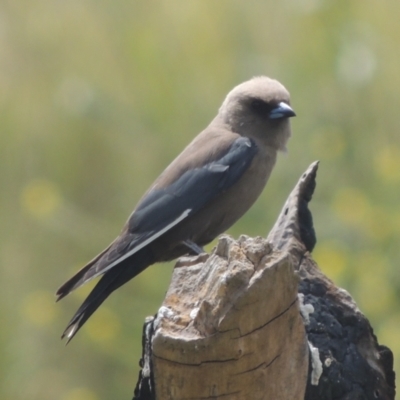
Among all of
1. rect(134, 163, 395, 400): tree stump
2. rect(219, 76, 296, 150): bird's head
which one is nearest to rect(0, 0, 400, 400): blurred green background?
rect(219, 76, 296, 150): bird's head

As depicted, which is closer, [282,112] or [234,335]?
[234,335]

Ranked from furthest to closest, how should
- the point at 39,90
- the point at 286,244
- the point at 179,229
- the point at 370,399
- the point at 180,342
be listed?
the point at 39,90 → the point at 179,229 → the point at 286,244 → the point at 370,399 → the point at 180,342

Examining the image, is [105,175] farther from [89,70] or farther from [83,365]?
[83,365]

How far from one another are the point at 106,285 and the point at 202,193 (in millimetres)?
726

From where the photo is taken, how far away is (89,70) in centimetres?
799

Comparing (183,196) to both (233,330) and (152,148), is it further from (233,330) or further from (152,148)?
(233,330)

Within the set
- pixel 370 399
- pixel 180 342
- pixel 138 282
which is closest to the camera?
pixel 180 342

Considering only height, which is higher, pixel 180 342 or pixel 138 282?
pixel 138 282

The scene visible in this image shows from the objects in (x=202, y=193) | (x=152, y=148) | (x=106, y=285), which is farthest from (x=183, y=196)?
(x=152, y=148)

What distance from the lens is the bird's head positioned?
18.6 ft

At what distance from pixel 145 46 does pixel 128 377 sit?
232 centimetres

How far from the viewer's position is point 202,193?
5312 millimetres

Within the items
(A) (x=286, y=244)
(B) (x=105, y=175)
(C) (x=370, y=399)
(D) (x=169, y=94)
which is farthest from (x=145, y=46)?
(C) (x=370, y=399)

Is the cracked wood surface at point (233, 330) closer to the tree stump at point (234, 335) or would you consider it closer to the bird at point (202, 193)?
the tree stump at point (234, 335)
